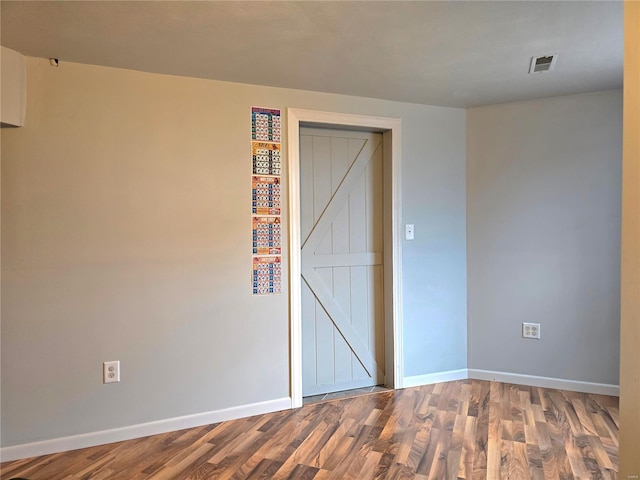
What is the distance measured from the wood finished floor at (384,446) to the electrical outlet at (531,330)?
1.45 ft

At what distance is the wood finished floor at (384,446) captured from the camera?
1996 mm

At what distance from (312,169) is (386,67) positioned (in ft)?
2.94

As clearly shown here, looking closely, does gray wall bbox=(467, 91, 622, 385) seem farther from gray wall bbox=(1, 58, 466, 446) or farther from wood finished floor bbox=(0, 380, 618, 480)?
gray wall bbox=(1, 58, 466, 446)

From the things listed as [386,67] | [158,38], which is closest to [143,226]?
[158,38]

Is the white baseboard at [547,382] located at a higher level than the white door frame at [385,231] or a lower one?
lower

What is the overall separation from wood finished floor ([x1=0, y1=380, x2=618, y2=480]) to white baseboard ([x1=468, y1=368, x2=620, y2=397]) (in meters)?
0.09

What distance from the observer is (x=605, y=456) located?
A: 2082mm

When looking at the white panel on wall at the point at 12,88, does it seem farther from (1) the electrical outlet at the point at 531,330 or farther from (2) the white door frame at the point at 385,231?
(1) the electrical outlet at the point at 531,330

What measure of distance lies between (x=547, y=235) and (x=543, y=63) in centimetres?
127

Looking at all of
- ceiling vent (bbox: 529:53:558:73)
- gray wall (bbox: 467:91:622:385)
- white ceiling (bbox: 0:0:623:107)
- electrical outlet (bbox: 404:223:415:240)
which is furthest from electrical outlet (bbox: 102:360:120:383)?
ceiling vent (bbox: 529:53:558:73)

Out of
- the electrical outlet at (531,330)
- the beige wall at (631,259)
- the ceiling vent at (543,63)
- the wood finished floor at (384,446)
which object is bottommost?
the wood finished floor at (384,446)

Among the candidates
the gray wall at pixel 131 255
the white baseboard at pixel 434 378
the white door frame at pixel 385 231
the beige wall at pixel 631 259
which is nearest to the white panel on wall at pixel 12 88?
the gray wall at pixel 131 255

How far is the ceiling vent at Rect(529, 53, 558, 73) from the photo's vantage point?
228 cm

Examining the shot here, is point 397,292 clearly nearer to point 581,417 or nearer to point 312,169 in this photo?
point 312,169
